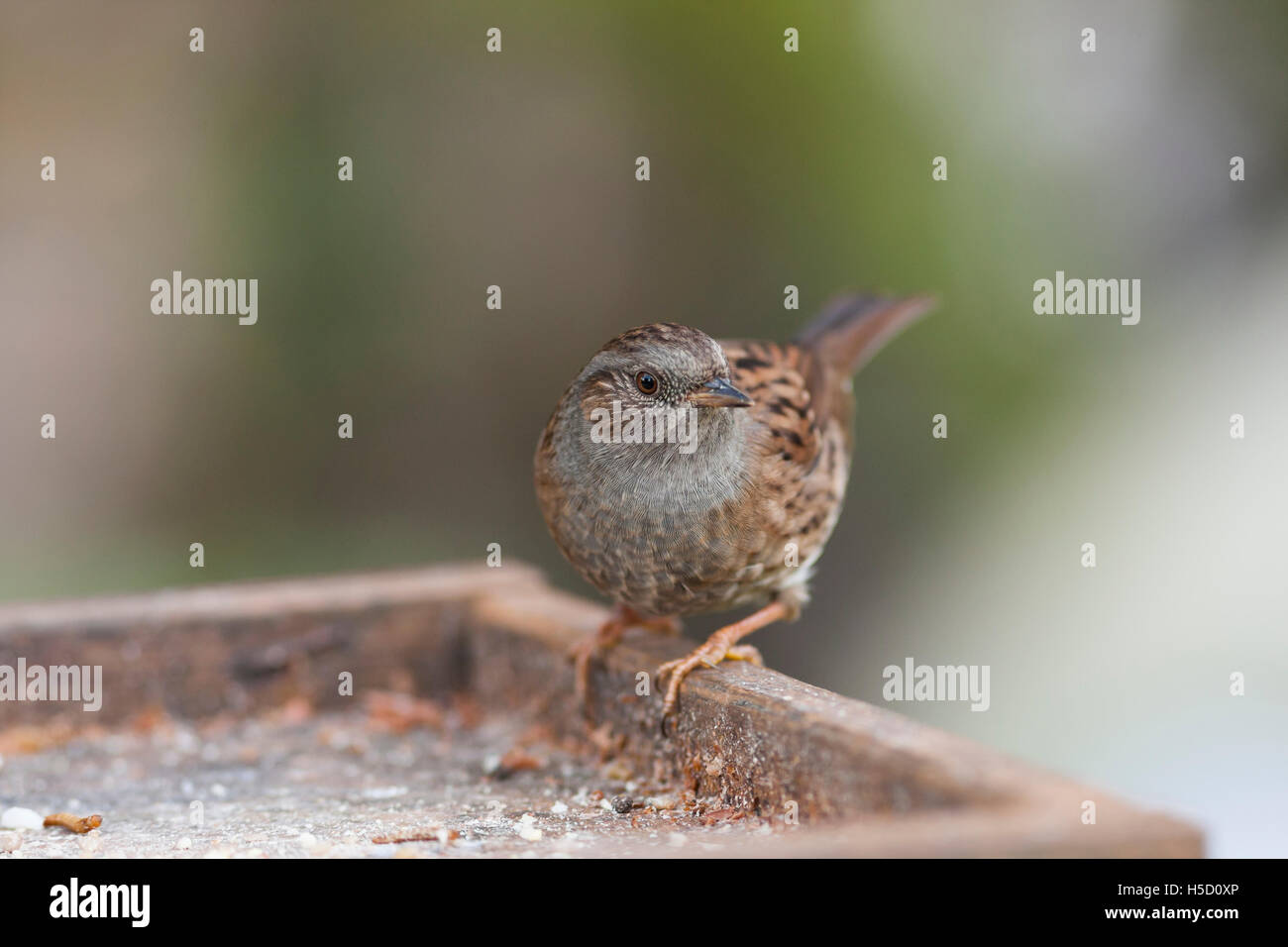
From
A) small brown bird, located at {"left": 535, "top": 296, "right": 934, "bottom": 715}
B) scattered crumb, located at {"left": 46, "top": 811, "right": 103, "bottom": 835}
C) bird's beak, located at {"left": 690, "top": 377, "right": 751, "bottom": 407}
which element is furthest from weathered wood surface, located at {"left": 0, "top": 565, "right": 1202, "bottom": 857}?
scattered crumb, located at {"left": 46, "top": 811, "right": 103, "bottom": 835}

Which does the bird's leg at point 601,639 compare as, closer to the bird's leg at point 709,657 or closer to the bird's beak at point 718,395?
the bird's leg at point 709,657

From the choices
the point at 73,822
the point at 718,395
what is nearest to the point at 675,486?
the point at 718,395

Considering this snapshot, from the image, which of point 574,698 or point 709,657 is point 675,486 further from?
point 574,698

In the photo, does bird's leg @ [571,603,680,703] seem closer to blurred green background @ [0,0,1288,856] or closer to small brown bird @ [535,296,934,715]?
small brown bird @ [535,296,934,715]
